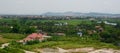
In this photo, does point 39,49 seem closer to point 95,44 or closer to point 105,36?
point 95,44

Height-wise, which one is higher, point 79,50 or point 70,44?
point 70,44

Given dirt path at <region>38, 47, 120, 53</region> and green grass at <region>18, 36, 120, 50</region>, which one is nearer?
dirt path at <region>38, 47, 120, 53</region>

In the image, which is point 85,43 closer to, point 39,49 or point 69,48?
point 69,48

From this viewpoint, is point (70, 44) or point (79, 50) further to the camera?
point (70, 44)

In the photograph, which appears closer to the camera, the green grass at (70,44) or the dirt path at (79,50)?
the dirt path at (79,50)

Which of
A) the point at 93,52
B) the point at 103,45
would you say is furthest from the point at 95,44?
the point at 93,52

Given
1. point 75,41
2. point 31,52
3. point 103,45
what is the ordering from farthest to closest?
1. point 75,41
2. point 103,45
3. point 31,52

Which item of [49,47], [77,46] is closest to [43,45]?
[49,47]

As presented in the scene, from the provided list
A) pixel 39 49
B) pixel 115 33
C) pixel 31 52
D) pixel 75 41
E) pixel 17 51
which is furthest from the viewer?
pixel 115 33

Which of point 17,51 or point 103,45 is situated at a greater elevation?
point 17,51

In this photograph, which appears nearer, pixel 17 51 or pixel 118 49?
pixel 17 51
